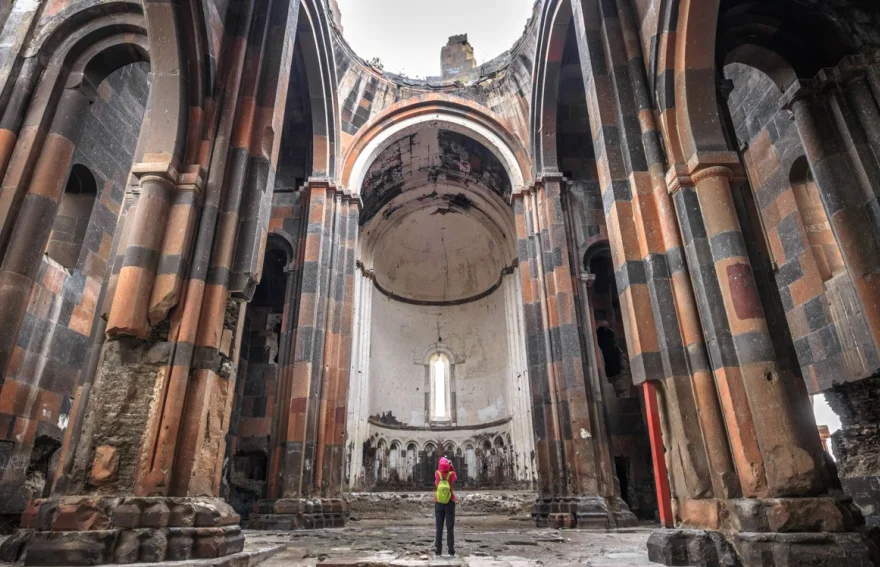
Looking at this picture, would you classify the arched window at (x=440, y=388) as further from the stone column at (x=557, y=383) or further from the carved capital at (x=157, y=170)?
the carved capital at (x=157, y=170)

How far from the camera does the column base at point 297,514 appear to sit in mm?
9008

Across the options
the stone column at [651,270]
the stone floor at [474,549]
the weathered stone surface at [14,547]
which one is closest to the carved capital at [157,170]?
the weathered stone surface at [14,547]

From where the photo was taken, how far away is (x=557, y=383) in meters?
10.4

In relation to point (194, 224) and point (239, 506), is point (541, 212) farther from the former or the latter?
point (239, 506)

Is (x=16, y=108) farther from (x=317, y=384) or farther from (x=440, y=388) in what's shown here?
(x=440, y=388)

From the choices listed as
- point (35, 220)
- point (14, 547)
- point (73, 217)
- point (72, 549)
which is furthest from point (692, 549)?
point (73, 217)

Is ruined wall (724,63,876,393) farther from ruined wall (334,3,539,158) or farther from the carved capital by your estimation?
the carved capital

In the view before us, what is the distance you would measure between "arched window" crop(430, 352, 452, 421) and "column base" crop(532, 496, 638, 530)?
11302mm

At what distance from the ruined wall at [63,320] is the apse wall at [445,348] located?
11.5 metres

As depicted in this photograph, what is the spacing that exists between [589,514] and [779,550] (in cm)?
568

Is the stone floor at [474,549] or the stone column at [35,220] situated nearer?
the stone floor at [474,549]

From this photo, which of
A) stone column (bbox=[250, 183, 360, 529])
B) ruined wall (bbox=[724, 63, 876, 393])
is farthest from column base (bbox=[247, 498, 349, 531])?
ruined wall (bbox=[724, 63, 876, 393])

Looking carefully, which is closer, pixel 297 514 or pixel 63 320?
pixel 63 320

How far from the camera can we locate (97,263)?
8867 mm
